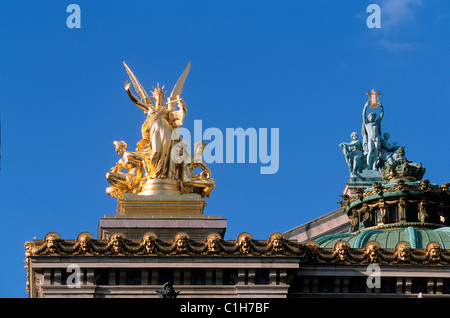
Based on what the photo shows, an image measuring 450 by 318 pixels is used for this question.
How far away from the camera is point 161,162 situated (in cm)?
8300

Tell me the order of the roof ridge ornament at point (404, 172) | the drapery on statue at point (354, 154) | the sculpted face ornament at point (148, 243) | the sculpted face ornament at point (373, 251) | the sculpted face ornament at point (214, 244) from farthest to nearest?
the drapery on statue at point (354, 154)
the roof ridge ornament at point (404, 172)
the sculpted face ornament at point (373, 251)
the sculpted face ornament at point (214, 244)
the sculpted face ornament at point (148, 243)

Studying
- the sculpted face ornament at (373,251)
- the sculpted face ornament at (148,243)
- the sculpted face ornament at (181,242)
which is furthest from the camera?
the sculpted face ornament at (373,251)

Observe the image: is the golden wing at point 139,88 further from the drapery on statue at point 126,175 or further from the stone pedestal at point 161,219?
Result: the stone pedestal at point 161,219

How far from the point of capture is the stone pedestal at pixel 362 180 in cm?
12437

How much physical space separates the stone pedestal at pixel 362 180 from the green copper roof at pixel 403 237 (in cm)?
3857

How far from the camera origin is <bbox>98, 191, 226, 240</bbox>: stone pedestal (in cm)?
7981

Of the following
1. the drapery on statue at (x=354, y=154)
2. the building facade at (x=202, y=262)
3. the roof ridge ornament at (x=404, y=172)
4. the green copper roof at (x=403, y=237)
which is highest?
the drapery on statue at (x=354, y=154)

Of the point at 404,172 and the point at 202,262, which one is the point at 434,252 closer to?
the point at 202,262

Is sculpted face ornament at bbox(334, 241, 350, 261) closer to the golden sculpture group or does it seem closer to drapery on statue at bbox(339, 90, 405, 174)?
the golden sculpture group

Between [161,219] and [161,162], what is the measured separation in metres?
3.82

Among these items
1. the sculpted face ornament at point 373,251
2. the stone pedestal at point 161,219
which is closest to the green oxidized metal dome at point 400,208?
the sculpted face ornament at point 373,251

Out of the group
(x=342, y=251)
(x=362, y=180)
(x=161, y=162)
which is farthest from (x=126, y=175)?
(x=362, y=180)

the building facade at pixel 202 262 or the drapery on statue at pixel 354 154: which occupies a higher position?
the drapery on statue at pixel 354 154

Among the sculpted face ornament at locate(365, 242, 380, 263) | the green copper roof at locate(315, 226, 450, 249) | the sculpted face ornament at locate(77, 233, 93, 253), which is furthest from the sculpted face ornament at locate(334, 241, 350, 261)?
the sculpted face ornament at locate(77, 233, 93, 253)
